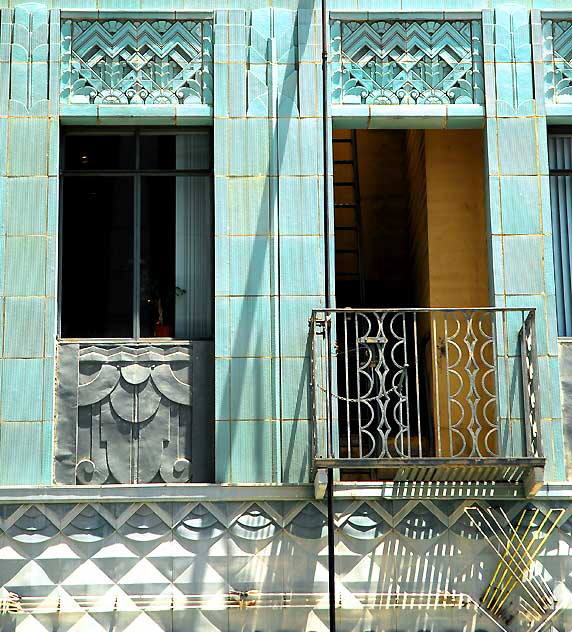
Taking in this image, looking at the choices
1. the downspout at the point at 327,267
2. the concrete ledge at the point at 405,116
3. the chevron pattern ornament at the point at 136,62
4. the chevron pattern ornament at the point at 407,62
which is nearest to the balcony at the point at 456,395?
the downspout at the point at 327,267

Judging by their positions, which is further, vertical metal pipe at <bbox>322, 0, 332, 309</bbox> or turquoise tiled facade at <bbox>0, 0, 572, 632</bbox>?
vertical metal pipe at <bbox>322, 0, 332, 309</bbox>

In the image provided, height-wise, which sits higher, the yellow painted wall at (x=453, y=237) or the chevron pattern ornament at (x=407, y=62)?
the chevron pattern ornament at (x=407, y=62)

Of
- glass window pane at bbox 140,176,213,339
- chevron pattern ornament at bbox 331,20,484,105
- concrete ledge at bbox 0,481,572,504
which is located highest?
chevron pattern ornament at bbox 331,20,484,105

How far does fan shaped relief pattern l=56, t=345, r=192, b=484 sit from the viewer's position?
15.5m

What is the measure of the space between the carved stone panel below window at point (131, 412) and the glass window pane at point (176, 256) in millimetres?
404

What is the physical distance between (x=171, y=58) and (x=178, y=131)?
0.82 meters

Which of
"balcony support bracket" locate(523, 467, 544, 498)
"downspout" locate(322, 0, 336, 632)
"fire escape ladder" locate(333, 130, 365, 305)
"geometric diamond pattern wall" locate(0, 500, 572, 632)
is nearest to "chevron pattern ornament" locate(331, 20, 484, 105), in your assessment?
"downspout" locate(322, 0, 336, 632)

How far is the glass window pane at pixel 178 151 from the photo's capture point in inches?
651

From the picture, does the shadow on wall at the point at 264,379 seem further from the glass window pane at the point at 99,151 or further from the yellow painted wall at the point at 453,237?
the yellow painted wall at the point at 453,237

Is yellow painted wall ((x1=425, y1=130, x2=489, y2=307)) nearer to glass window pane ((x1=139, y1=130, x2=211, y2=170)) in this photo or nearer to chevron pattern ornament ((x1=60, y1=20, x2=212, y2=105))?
glass window pane ((x1=139, y1=130, x2=211, y2=170))

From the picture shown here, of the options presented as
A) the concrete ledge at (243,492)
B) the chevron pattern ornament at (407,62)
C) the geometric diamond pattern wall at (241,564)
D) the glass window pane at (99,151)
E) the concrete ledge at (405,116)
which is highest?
the chevron pattern ornament at (407,62)

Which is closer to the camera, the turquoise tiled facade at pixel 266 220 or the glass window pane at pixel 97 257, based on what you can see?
the turquoise tiled facade at pixel 266 220

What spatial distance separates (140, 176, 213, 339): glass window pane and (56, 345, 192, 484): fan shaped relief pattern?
43 cm

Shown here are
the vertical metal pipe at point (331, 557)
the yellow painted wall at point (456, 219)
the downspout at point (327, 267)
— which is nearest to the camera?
the vertical metal pipe at point (331, 557)
